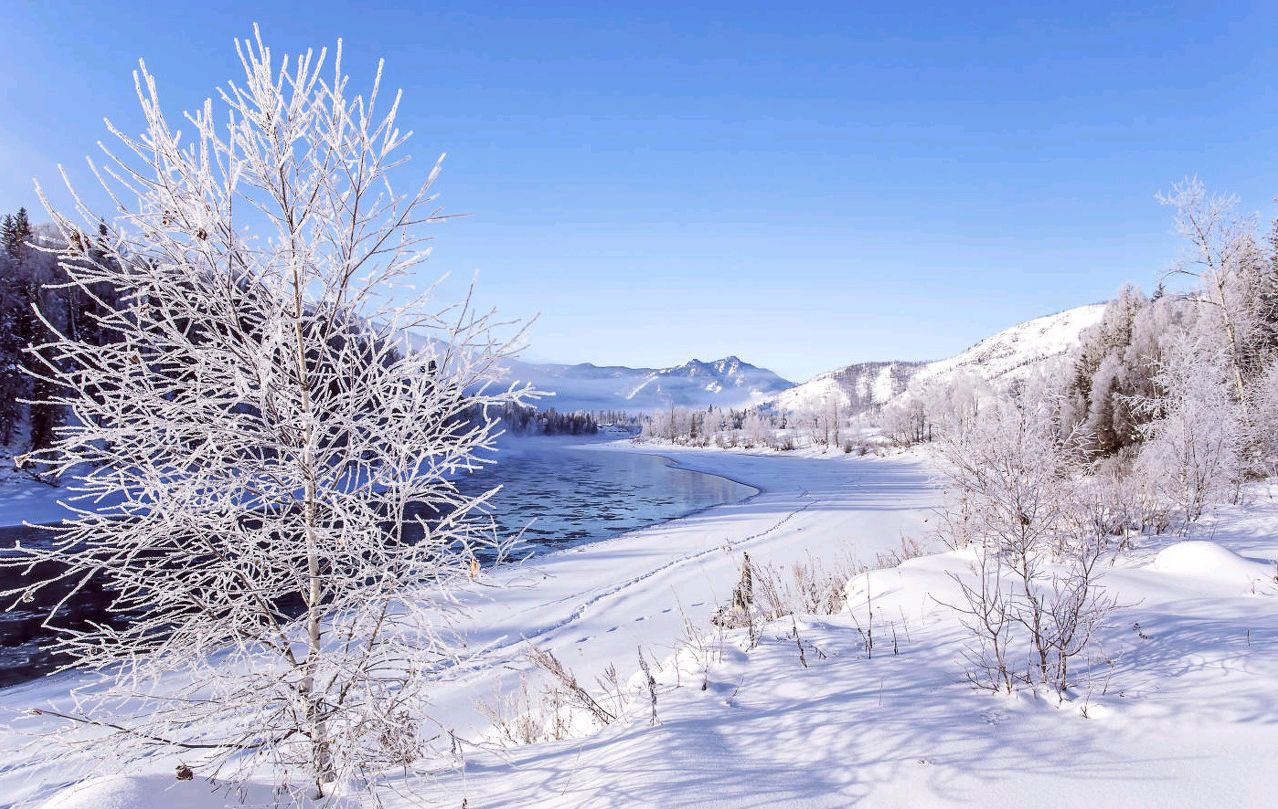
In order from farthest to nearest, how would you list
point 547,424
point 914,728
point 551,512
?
point 547,424
point 551,512
point 914,728

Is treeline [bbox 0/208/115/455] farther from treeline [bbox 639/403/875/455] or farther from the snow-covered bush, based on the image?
treeline [bbox 639/403/875/455]

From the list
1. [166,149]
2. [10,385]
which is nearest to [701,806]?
[166,149]

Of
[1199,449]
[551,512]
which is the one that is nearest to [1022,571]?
[1199,449]

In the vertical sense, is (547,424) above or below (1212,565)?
above

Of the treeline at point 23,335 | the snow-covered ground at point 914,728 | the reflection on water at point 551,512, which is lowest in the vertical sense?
the reflection on water at point 551,512

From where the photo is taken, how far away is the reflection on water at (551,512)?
1154 centimetres

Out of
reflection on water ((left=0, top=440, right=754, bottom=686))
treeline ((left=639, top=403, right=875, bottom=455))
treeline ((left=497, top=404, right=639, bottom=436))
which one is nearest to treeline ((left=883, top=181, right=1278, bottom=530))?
reflection on water ((left=0, top=440, right=754, bottom=686))

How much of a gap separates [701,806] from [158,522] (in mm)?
3608

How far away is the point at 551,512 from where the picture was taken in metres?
29.1

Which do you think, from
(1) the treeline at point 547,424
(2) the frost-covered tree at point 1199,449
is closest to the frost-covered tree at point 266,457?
(2) the frost-covered tree at point 1199,449

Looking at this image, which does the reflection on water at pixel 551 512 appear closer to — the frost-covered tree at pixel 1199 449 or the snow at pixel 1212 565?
the snow at pixel 1212 565

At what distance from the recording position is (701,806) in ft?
9.94

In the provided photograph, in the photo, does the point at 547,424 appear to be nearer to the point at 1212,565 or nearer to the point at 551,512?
the point at 551,512

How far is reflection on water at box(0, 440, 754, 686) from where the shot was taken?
37.9ft
